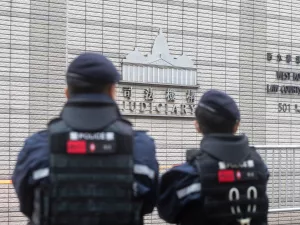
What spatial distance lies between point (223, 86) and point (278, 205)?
2023 mm

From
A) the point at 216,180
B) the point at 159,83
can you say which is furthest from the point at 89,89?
the point at 159,83

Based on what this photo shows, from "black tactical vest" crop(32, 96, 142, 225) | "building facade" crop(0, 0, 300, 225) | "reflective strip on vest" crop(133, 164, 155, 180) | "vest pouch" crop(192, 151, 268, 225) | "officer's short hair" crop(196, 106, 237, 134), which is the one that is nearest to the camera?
"black tactical vest" crop(32, 96, 142, 225)

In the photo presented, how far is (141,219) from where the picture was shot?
2.66m

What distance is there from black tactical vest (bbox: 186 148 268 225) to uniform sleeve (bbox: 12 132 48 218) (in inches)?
34.1

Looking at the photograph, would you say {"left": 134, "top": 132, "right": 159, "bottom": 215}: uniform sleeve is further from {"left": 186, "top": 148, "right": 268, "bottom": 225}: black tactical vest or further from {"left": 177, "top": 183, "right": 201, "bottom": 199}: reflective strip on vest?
{"left": 186, "top": 148, "right": 268, "bottom": 225}: black tactical vest

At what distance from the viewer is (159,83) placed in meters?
7.29

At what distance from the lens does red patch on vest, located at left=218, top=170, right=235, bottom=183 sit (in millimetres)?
2934

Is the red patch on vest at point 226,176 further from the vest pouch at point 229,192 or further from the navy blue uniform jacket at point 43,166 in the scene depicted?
the navy blue uniform jacket at point 43,166

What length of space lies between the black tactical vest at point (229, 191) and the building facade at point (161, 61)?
3684 mm

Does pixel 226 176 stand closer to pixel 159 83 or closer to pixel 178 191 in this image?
pixel 178 191

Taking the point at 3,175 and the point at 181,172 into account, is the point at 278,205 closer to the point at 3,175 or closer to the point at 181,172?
the point at 3,175

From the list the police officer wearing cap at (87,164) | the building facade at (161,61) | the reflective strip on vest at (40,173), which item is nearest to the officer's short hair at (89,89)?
the police officer wearing cap at (87,164)

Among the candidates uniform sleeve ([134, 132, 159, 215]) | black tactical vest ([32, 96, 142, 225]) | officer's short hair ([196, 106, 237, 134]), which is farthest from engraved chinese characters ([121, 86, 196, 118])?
black tactical vest ([32, 96, 142, 225])

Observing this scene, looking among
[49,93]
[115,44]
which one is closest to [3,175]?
[49,93]
